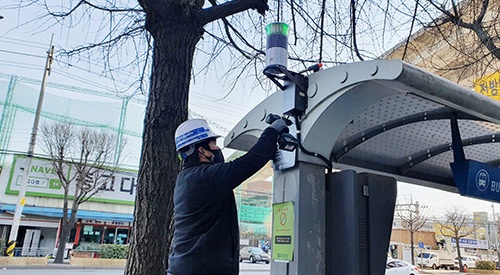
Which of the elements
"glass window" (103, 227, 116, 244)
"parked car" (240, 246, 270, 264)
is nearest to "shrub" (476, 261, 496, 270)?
"parked car" (240, 246, 270, 264)

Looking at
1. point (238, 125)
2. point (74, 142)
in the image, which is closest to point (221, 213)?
point (238, 125)

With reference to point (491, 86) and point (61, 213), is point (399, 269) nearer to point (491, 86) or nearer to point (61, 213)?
point (491, 86)

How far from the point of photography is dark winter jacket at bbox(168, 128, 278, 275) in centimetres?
176

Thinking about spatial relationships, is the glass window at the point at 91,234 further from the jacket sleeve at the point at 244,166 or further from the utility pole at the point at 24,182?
the jacket sleeve at the point at 244,166

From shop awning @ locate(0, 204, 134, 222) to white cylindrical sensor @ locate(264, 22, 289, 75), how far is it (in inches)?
785

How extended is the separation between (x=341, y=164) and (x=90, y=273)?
542 inches

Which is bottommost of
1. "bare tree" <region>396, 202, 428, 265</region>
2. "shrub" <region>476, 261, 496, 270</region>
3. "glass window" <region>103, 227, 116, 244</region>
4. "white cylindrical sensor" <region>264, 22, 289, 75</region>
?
"shrub" <region>476, 261, 496, 270</region>

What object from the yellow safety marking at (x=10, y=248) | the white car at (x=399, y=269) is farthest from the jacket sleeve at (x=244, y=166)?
the yellow safety marking at (x=10, y=248)

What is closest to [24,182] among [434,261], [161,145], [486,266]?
[161,145]

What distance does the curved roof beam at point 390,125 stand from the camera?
2229 mm

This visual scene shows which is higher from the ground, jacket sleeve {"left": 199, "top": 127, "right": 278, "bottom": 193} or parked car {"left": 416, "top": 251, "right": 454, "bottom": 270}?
jacket sleeve {"left": 199, "top": 127, "right": 278, "bottom": 193}

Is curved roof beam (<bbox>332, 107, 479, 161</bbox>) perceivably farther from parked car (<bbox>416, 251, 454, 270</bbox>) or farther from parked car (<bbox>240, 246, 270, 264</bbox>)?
parked car (<bbox>416, 251, 454, 270</bbox>)

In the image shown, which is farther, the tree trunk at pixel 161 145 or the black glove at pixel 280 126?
the tree trunk at pixel 161 145

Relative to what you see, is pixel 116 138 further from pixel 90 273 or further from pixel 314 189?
pixel 314 189
